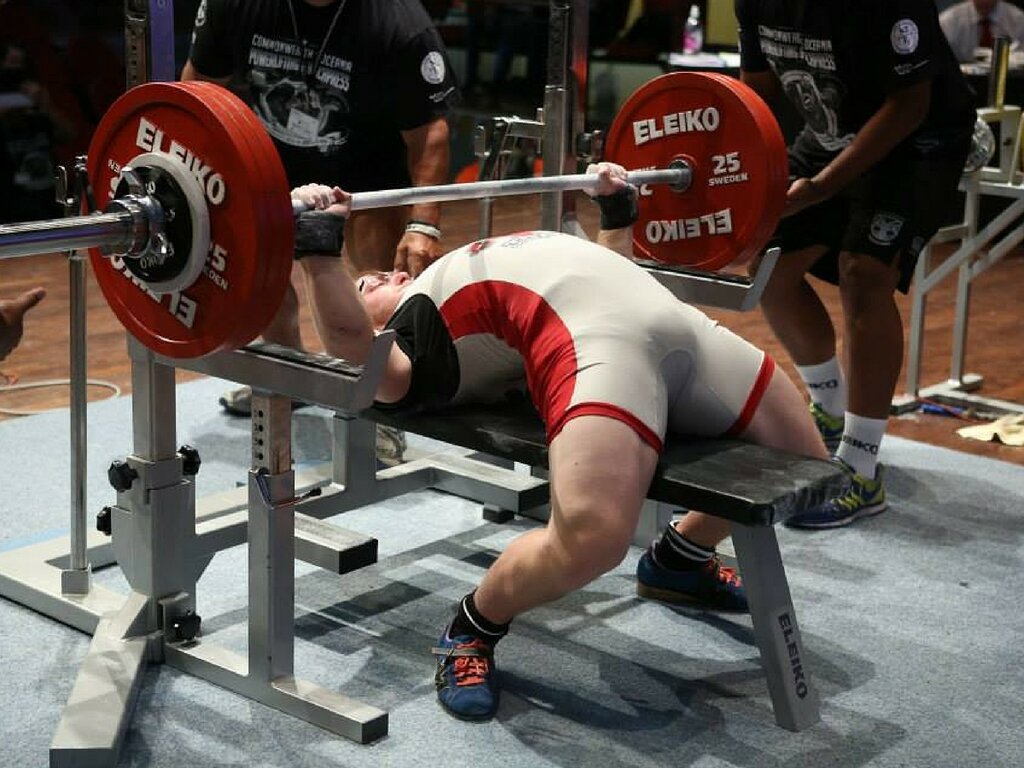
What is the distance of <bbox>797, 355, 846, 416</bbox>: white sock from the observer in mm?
3758

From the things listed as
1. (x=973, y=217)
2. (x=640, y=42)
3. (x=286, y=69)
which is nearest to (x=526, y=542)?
(x=286, y=69)

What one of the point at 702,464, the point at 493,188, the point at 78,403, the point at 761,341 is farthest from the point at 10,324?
the point at 761,341

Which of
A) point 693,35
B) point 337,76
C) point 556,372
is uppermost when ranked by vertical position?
point 693,35

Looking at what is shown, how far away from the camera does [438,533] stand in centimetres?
333

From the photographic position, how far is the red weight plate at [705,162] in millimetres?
2982

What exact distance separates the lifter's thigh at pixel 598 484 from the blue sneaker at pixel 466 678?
12.3 inches

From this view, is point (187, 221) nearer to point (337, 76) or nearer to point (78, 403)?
point (78, 403)

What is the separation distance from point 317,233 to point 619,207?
2.87ft

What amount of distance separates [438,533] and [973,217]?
213 centimetres

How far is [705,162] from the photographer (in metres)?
3.07

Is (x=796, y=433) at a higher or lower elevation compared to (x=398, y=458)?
higher

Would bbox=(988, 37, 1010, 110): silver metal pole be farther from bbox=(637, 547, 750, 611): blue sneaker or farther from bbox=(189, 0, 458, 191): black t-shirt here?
bbox=(637, 547, 750, 611): blue sneaker

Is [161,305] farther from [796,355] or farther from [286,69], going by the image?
[796,355]

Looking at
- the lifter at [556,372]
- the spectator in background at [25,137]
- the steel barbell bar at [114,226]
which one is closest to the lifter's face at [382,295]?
the lifter at [556,372]
